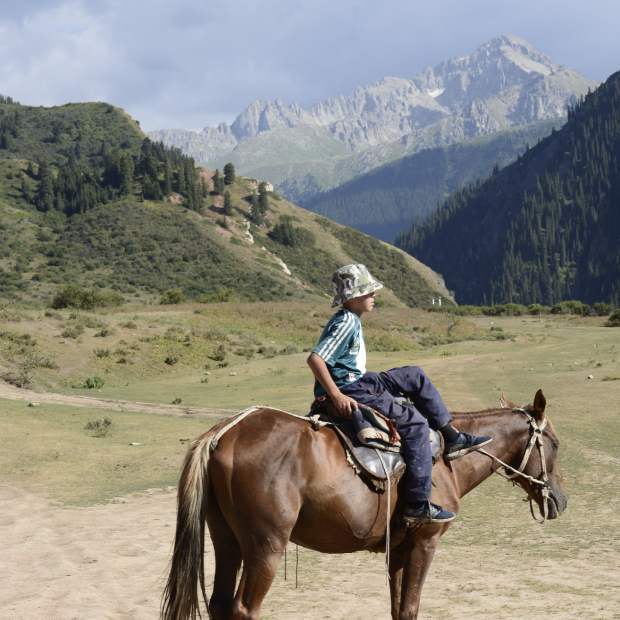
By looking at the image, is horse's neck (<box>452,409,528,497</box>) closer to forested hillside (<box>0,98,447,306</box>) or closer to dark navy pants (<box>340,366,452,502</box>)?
dark navy pants (<box>340,366,452,502</box>)

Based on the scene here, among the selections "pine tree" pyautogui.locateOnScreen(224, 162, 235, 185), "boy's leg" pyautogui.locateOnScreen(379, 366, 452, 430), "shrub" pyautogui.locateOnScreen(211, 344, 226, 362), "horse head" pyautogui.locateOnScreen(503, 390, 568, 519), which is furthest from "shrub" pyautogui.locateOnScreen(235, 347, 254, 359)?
"pine tree" pyautogui.locateOnScreen(224, 162, 235, 185)

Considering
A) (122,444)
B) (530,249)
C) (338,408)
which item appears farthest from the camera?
(530,249)

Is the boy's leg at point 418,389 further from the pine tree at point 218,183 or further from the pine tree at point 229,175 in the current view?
the pine tree at point 229,175

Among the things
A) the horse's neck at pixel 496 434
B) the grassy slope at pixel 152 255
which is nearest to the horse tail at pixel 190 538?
the horse's neck at pixel 496 434

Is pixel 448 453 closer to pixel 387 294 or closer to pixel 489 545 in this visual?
pixel 489 545

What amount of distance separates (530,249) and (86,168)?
146m

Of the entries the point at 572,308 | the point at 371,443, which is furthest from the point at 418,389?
the point at 572,308

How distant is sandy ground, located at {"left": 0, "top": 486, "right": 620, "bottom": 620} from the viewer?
5.86 m

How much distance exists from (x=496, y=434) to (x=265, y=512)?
252 centimetres

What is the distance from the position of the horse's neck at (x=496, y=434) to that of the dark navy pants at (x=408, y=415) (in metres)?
0.89

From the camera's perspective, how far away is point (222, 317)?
4519cm

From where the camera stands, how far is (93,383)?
26.7 metres

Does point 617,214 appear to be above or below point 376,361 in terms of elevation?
above

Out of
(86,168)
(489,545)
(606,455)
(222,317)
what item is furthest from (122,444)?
(86,168)
